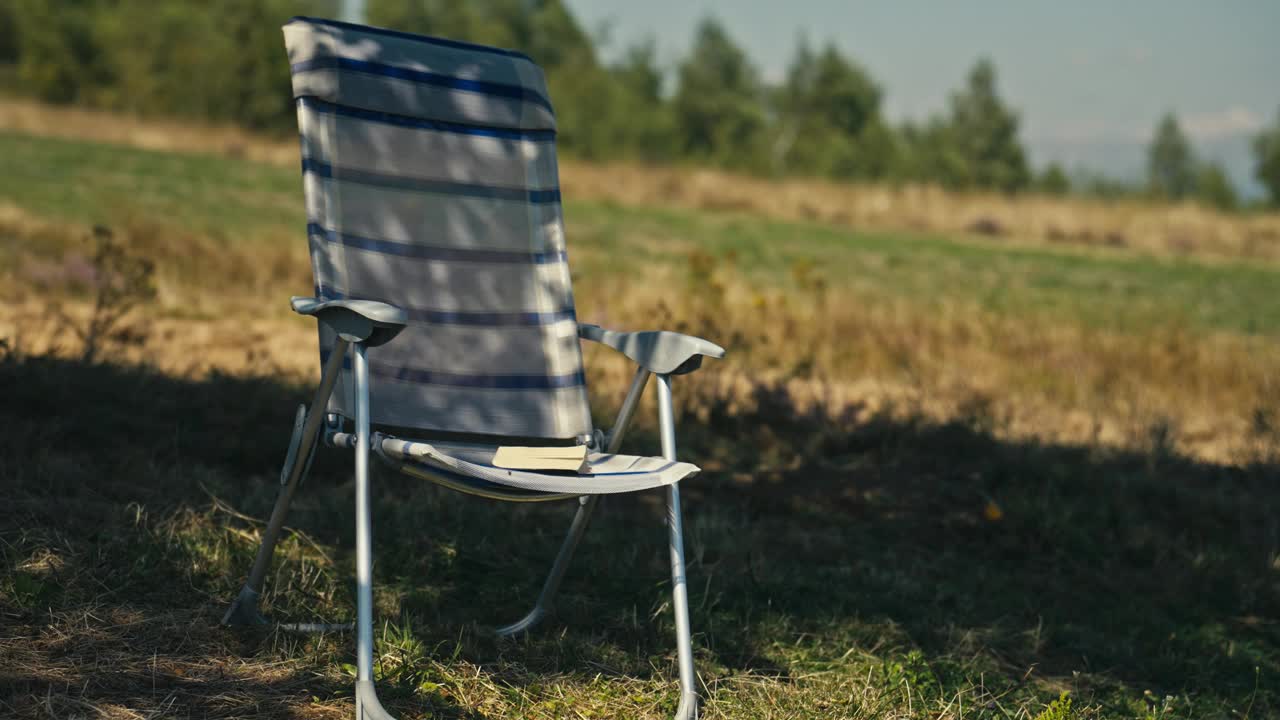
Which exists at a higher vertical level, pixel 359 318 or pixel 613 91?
pixel 613 91

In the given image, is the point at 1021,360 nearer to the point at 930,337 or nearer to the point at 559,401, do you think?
the point at 930,337

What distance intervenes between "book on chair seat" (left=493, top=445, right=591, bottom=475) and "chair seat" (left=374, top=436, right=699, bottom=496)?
0.07ft

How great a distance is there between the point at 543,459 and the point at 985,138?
50592 millimetres

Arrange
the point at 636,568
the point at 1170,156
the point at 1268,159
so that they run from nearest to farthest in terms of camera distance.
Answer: the point at 636,568
the point at 1268,159
the point at 1170,156

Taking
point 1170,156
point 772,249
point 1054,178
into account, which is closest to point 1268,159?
point 1054,178

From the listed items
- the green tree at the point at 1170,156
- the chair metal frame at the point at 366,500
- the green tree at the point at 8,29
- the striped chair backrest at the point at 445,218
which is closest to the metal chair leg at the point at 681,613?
the chair metal frame at the point at 366,500

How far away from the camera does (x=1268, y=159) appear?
139 ft

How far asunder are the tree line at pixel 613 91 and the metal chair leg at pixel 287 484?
2298 centimetres

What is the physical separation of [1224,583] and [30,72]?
1488 inches

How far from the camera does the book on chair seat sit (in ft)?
8.00

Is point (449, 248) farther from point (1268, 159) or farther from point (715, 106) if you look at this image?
point (1268, 159)

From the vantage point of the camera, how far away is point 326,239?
2768 millimetres

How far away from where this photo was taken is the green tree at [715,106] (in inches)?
1690

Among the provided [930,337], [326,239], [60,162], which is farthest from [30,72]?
[326,239]
